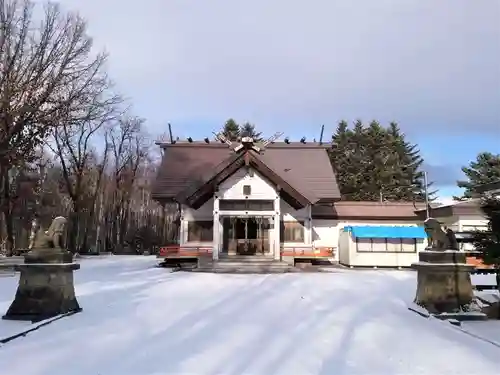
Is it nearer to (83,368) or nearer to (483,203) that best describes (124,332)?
(83,368)

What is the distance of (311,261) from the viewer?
25.4 m

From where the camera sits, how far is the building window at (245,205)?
25094 millimetres

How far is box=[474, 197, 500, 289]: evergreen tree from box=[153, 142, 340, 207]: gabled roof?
53.4 ft

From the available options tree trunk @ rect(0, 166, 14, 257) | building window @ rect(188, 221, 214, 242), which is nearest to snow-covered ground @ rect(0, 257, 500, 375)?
building window @ rect(188, 221, 214, 242)

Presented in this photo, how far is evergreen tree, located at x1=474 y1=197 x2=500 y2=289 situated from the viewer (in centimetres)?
885

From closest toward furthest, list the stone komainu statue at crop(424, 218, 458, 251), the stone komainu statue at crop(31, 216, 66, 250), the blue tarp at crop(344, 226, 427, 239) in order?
1. the stone komainu statue at crop(31, 216, 66, 250)
2. the stone komainu statue at crop(424, 218, 458, 251)
3. the blue tarp at crop(344, 226, 427, 239)

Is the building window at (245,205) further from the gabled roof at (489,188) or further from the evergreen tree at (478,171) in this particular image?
the evergreen tree at (478,171)

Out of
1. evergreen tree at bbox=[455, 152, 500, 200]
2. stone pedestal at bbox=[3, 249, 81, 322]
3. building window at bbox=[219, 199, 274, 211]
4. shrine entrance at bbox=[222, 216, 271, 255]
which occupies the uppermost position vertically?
evergreen tree at bbox=[455, 152, 500, 200]

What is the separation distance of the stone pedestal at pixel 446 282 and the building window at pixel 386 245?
51.6ft

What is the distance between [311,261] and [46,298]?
17.9m

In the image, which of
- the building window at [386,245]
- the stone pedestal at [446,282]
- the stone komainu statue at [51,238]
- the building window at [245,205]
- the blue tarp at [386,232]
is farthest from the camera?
the building window at [386,245]

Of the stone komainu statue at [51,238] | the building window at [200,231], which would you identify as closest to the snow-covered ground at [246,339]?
the stone komainu statue at [51,238]

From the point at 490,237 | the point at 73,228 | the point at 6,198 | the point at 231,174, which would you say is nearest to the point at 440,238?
the point at 490,237

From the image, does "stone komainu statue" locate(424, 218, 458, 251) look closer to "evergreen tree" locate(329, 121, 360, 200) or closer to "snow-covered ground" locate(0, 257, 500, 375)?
"snow-covered ground" locate(0, 257, 500, 375)
